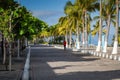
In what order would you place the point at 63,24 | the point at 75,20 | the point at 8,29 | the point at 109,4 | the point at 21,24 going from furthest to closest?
the point at 63,24 < the point at 75,20 < the point at 109,4 < the point at 21,24 < the point at 8,29

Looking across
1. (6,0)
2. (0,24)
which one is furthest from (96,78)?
(0,24)

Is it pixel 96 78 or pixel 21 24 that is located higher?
pixel 21 24

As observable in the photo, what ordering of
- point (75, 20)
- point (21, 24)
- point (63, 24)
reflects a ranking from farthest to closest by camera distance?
point (63, 24) → point (75, 20) → point (21, 24)

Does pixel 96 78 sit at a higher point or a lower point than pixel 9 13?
lower

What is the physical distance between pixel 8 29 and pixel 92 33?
91065 mm

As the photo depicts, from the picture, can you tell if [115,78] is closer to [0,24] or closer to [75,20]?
[0,24]

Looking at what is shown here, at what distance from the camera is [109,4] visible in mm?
64875

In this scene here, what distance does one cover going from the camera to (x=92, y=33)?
390 feet

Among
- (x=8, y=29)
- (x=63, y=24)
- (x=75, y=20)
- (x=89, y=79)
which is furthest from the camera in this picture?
(x=63, y=24)

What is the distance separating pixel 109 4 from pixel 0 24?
1482 inches

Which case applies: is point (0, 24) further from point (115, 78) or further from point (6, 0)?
point (115, 78)

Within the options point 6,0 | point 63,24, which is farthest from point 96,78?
point 63,24

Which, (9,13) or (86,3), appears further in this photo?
(86,3)

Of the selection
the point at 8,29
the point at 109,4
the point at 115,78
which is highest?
the point at 109,4
